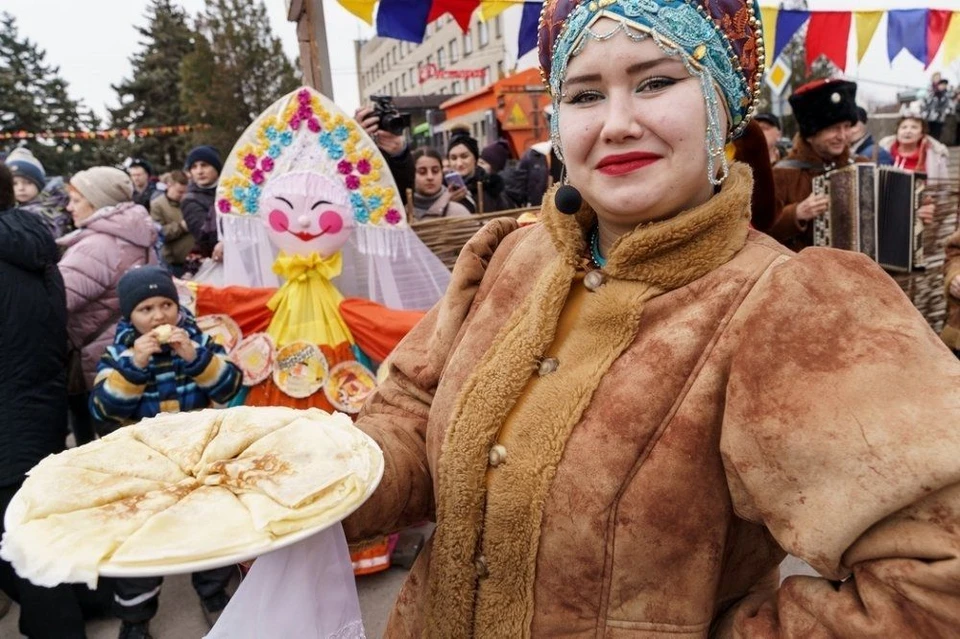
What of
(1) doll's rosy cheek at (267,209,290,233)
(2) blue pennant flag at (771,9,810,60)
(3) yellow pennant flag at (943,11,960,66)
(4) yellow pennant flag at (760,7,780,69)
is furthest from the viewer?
(3) yellow pennant flag at (943,11,960,66)

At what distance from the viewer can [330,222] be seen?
2918 mm

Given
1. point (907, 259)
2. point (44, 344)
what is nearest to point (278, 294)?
point (44, 344)

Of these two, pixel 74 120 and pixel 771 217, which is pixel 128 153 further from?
pixel 771 217

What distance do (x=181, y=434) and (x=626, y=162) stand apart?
89cm

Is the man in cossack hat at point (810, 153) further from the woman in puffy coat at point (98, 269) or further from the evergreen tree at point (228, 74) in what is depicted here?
Result: the evergreen tree at point (228, 74)

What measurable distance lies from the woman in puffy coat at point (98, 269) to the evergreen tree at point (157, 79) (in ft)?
62.5

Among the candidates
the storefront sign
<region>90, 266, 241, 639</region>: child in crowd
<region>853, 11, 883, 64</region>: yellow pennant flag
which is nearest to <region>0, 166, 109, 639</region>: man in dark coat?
<region>90, 266, 241, 639</region>: child in crowd

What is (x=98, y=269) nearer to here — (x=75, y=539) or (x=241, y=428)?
(x=241, y=428)

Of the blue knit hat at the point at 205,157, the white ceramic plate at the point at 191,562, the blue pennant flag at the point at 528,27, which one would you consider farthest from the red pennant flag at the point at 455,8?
the white ceramic plate at the point at 191,562

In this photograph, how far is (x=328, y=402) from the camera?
293 centimetres

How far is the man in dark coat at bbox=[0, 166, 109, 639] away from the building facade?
64.7ft

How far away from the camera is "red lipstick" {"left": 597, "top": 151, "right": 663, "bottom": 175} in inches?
39.9

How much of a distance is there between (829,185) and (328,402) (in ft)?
9.50

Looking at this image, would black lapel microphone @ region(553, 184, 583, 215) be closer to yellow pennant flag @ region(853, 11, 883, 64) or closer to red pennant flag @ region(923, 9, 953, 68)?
yellow pennant flag @ region(853, 11, 883, 64)
